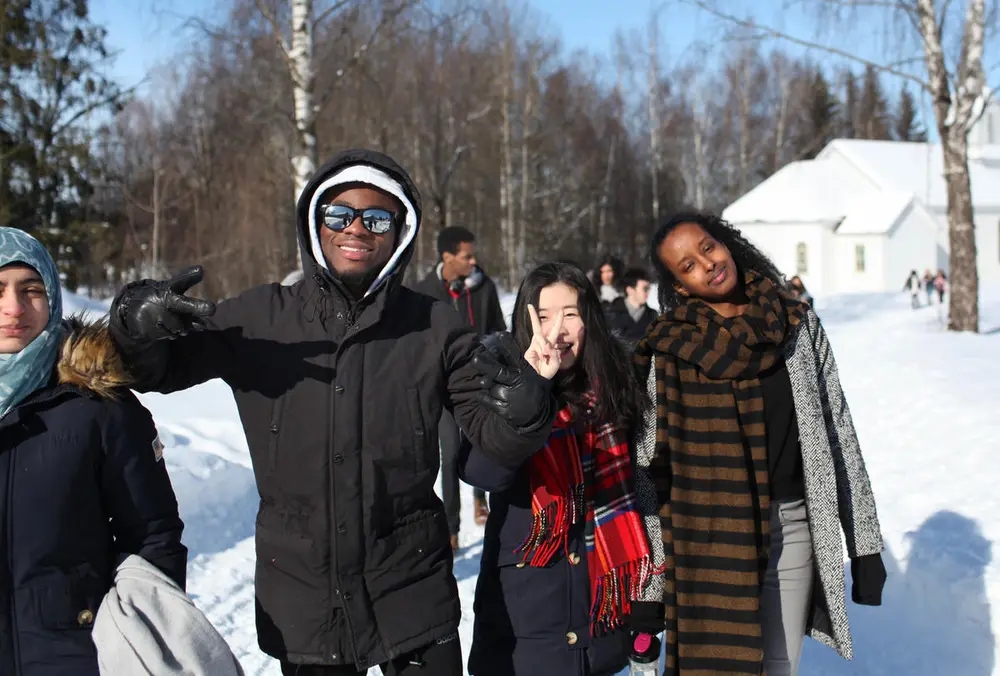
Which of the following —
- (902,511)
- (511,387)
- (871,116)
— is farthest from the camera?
(871,116)

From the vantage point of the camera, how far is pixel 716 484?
2.62m

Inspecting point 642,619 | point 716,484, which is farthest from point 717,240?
point 642,619

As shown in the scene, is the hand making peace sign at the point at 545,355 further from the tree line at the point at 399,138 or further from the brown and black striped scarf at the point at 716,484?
the tree line at the point at 399,138

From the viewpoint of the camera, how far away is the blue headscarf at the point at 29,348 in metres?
1.95

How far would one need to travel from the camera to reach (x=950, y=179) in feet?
41.3

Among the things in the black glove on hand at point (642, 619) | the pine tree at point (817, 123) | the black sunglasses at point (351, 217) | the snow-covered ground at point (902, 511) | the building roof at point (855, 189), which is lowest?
the snow-covered ground at point (902, 511)

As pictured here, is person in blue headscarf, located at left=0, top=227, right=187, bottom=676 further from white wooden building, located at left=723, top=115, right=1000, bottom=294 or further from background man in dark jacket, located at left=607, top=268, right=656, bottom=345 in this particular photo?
white wooden building, located at left=723, top=115, right=1000, bottom=294

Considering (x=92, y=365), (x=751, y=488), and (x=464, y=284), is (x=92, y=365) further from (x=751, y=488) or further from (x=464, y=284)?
(x=464, y=284)

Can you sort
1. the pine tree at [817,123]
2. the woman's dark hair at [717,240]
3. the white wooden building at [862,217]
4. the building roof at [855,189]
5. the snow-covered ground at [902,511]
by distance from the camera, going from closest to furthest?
the woman's dark hair at [717,240]
the snow-covered ground at [902,511]
the white wooden building at [862,217]
the building roof at [855,189]
the pine tree at [817,123]

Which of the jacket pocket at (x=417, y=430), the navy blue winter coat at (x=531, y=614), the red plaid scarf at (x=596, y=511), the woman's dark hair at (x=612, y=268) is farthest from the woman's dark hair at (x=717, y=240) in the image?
the woman's dark hair at (x=612, y=268)

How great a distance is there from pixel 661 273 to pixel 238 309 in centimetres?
140

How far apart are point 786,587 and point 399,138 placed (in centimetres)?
2666

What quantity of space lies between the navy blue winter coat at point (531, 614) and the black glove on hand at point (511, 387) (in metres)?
0.37

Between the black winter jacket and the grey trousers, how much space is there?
10.6 ft
